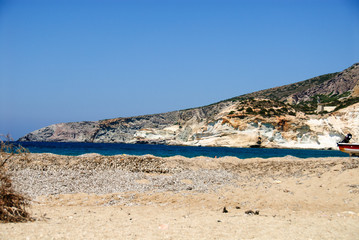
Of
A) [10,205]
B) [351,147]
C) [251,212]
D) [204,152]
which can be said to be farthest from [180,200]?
[204,152]

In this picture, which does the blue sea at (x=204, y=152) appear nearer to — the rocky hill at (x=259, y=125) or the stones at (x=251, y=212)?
→ the rocky hill at (x=259, y=125)

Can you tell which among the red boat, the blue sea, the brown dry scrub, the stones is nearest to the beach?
the stones

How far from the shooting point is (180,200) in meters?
10.6

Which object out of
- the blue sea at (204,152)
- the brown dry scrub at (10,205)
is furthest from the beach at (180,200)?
the blue sea at (204,152)

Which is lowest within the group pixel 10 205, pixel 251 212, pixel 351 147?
pixel 251 212

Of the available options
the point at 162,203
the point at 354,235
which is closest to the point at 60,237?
the point at 162,203

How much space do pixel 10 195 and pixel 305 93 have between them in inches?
5570

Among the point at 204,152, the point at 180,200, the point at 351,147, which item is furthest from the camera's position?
the point at 204,152

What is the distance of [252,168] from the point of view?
18.7m

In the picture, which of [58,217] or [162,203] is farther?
[162,203]

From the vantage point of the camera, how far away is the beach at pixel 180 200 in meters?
6.73

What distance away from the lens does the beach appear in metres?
6.73

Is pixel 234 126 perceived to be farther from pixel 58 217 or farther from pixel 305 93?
pixel 305 93

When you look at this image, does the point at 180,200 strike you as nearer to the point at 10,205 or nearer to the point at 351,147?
the point at 10,205
